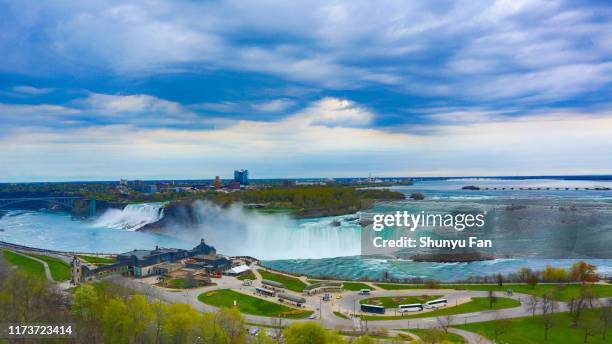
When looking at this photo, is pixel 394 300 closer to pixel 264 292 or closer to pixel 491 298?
pixel 491 298

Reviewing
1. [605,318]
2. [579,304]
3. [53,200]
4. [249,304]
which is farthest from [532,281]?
[53,200]

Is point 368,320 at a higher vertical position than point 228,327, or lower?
lower

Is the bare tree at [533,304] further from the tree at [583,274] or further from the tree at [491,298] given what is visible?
the tree at [583,274]

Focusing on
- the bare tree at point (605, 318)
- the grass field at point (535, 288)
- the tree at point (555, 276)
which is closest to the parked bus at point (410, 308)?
the grass field at point (535, 288)

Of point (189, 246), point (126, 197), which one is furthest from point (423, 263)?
point (126, 197)

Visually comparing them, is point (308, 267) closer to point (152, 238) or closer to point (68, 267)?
point (68, 267)

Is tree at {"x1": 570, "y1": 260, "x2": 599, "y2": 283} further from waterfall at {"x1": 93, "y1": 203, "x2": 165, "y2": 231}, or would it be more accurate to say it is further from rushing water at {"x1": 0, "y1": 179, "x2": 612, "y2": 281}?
waterfall at {"x1": 93, "y1": 203, "x2": 165, "y2": 231}

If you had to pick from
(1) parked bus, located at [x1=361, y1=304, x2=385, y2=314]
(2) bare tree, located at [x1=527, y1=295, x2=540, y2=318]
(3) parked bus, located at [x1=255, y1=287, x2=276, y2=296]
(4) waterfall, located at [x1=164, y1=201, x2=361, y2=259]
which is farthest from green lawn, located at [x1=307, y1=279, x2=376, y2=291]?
(4) waterfall, located at [x1=164, y1=201, x2=361, y2=259]
